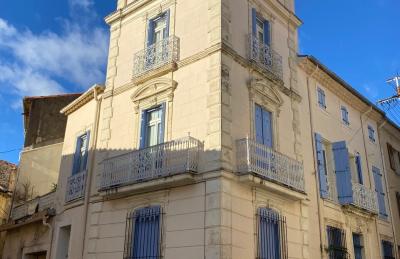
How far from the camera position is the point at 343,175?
14.4m

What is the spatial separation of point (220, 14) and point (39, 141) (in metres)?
11.6

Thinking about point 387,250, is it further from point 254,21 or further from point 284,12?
point 254,21

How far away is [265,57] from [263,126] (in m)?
2.11

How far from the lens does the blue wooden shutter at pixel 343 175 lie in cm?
1420

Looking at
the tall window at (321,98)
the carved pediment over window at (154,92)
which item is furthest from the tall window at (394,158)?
the carved pediment over window at (154,92)

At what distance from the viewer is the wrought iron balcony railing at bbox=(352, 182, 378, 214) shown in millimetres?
14687

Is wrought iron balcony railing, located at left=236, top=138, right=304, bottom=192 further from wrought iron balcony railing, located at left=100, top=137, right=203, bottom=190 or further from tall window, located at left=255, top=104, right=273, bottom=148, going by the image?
wrought iron balcony railing, located at left=100, top=137, right=203, bottom=190

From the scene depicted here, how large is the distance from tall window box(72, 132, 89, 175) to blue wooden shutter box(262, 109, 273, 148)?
19.0ft

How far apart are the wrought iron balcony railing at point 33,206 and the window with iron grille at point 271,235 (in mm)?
7735

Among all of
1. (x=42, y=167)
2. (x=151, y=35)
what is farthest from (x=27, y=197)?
(x=151, y=35)

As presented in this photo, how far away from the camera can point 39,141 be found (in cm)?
1966

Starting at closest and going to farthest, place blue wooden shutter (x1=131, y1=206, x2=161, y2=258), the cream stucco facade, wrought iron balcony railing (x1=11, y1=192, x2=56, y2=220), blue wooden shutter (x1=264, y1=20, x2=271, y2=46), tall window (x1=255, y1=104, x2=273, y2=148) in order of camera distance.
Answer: the cream stucco facade, blue wooden shutter (x1=131, y1=206, x2=161, y2=258), tall window (x1=255, y1=104, x2=273, y2=148), blue wooden shutter (x1=264, y1=20, x2=271, y2=46), wrought iron balcony railing (x1=11, y1=192, x2=56, y2=220)

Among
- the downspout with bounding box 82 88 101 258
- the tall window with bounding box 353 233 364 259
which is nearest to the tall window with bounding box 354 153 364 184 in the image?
the tall window with bounding box 353 233 364 259

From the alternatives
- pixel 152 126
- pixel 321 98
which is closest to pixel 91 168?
pixel 152 126
